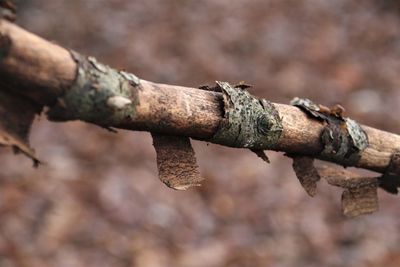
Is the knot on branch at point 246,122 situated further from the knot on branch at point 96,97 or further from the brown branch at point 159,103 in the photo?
the knot on branch at point 96,97

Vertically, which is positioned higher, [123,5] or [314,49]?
[123,5]

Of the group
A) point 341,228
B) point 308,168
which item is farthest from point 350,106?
point 308,168

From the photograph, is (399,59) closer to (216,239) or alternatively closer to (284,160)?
(284,160)

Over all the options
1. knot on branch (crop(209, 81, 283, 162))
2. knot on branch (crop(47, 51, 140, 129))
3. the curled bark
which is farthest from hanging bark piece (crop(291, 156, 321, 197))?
knot on branch (crop(47, 51, 140, 129))

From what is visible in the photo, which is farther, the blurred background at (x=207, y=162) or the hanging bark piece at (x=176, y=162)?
the blurred background at (x=207, y=162)

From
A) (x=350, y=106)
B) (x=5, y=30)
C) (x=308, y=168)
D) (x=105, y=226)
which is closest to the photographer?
(x=5, y=30)

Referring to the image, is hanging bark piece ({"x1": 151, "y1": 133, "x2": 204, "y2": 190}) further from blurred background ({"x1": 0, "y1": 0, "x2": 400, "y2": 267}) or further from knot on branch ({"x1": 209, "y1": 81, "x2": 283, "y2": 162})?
blurred background ({"x1": 0, "y1": 0, "x2": 400, "y2": 267})

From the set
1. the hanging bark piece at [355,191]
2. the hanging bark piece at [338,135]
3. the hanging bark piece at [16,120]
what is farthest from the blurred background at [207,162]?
the hanging bark piece at [16,120]

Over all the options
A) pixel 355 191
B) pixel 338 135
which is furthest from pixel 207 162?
pixel 338 135
